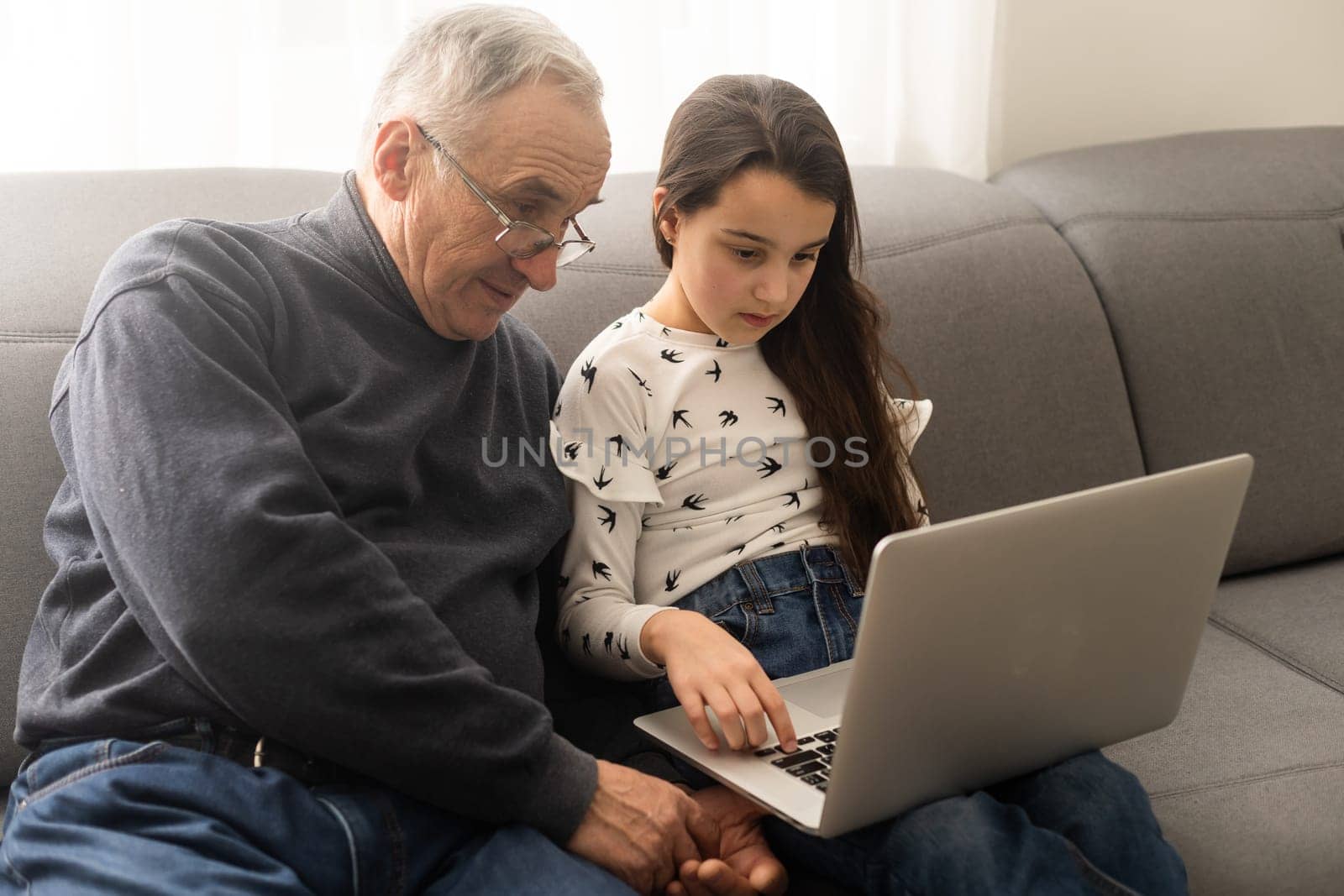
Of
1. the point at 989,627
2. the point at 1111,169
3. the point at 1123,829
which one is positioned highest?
the point at 1111,169

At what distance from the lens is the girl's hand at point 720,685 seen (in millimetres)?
1113

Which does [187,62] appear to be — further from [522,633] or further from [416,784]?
[416,784]

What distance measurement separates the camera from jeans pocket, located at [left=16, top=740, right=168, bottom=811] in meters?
1.00

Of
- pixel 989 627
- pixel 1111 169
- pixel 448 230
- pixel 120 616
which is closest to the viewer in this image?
pixel 989 627

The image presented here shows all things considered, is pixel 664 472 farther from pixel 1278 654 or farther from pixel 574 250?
pixel 1278 654

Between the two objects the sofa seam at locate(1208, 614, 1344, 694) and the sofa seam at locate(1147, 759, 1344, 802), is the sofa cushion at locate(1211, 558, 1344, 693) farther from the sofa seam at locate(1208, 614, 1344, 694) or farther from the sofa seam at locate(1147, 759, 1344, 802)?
the sofa seam at locate(1147, 759, 1344, 802)

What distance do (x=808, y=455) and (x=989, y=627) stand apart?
535mm

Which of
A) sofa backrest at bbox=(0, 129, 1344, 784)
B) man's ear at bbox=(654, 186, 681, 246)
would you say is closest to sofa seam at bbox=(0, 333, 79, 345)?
sofa backrest at bbox=(0, 129, 1344, 784)

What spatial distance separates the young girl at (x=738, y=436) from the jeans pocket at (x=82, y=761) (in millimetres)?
456

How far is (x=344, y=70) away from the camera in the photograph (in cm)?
186

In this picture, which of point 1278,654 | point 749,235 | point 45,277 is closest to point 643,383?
point 749,235

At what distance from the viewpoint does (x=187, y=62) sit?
177 cm

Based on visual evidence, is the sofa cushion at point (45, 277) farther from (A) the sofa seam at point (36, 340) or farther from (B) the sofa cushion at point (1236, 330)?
(B) the sofa cushion at point (1236, 330)

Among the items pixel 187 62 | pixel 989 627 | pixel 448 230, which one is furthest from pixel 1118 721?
pixel 187 62
